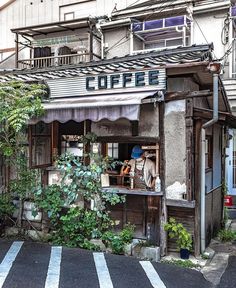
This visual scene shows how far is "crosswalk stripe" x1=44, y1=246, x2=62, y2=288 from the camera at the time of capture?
583 centimetres

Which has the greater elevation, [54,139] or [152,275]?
[54,139]

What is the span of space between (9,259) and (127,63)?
5567 millimetres

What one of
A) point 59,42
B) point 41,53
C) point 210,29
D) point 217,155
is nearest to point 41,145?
point 217,155

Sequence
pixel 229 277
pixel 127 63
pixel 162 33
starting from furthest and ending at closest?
pixel 162 33 → pixel 127 63 → pixel 229 277

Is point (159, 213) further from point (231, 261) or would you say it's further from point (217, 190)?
point (217, 190)

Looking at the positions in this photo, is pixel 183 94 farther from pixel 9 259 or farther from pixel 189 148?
pixel 9 259

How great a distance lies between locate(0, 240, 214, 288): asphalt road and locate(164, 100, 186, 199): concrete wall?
1.74 m

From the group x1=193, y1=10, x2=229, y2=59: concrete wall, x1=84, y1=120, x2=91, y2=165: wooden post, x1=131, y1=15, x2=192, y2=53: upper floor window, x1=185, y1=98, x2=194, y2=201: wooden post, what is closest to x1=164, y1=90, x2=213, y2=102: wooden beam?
x1=185, y1=98, x2=194, y2=201: wooden post

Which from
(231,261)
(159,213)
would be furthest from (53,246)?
(231,261)

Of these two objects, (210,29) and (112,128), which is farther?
(210,29)

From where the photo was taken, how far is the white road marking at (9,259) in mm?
6194

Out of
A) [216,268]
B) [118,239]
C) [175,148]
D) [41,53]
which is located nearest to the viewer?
[216,268]

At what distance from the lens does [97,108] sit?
7.23 m

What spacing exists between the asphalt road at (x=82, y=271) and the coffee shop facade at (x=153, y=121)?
1051mm
